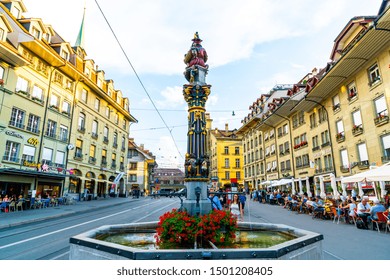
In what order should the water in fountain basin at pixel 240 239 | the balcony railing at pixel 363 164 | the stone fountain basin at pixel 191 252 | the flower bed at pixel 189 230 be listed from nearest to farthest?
the stone fountain basin at pixel 191 252, the flower bed at pixel 189 230, the water in fountain basin at pixel 240 239, the balcony railing at pixel 363 164

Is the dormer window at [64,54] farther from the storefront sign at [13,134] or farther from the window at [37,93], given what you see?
the storefront sign at [13,134]

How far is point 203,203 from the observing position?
612 centimetres

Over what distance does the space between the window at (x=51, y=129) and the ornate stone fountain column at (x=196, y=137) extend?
73.2ft

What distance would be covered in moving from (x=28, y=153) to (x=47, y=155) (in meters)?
2.49

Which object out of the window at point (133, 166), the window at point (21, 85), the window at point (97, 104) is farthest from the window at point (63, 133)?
the window at point (133, 166)

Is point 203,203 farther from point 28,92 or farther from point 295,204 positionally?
point 28,92

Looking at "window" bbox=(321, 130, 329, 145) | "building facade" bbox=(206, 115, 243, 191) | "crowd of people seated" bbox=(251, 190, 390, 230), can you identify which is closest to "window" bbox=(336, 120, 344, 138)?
"window" bbox=(321, 130, 329, 145)

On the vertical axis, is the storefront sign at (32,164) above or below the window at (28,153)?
below

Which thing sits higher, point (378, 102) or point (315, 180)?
point (378, 102)

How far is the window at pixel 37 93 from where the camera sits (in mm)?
22766

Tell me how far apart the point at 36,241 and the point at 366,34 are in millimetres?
20654

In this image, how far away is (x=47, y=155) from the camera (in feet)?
79.1

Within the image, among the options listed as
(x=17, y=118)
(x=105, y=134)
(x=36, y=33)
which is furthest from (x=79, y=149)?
(x=36, y=33)

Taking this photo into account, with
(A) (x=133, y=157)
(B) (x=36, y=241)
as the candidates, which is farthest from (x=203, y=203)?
(A) (x=133, y=157)
